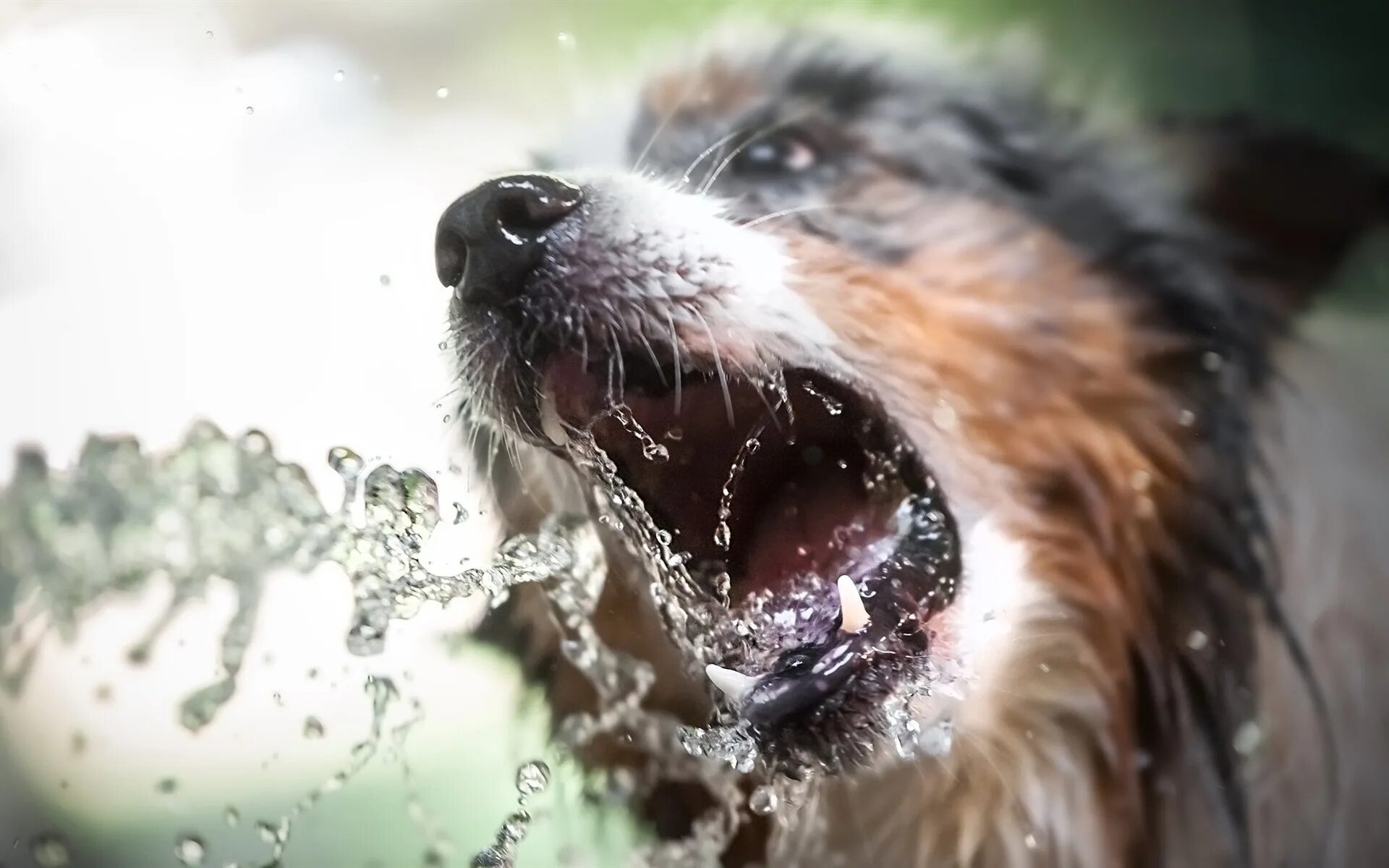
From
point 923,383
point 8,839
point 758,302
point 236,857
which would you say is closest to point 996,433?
point 923,383

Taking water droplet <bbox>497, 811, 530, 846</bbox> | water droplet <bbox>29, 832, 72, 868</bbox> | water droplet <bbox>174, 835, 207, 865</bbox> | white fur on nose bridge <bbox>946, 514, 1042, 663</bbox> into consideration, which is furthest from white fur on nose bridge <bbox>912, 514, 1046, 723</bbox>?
water droplet <bbox>29, 832, 72, 868</bbox>

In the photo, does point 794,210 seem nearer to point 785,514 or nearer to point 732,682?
point 785,514

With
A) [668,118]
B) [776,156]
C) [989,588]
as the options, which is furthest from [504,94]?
[989,588]

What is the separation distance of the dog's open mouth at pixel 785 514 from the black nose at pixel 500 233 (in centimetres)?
8

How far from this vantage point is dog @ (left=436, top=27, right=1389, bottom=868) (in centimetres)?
75

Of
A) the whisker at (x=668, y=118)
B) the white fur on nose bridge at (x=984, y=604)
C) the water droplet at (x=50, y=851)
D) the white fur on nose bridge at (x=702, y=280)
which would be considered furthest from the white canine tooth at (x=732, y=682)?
the water droplet at (x=50, y=851)

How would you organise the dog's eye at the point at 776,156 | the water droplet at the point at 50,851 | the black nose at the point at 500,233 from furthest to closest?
the water droplet at the point at 50,851 → the dog's eye at the point at 776,156 → the black nose at the point at 500,233

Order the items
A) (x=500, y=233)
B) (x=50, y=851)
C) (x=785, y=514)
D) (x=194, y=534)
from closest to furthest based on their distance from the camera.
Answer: (x=500, y=233)
(x=785, y=514)
(x=50, y=851)
(x=194, y=534)

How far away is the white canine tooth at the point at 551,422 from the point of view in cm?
78

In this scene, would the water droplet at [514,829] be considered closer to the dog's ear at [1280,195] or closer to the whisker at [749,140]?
the whisker at [749,140]

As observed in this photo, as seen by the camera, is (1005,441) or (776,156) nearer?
(1005,441)

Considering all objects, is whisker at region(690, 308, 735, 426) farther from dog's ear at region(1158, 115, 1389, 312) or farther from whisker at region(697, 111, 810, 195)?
dog's ear at region(1158, 115, 1389, 312)

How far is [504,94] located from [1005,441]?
65 cm

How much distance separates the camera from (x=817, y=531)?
32.5 inches
